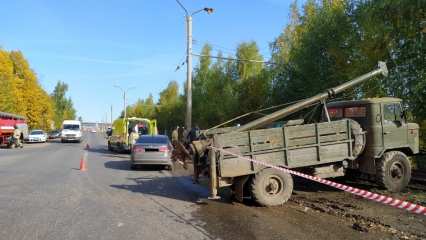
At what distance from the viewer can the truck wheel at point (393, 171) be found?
11.2 meters

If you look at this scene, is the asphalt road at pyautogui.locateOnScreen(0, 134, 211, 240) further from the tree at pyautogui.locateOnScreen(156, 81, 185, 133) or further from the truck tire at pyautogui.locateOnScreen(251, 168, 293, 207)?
the tree at pyautogui.locateOnScreen(156, 81, 185, 133)

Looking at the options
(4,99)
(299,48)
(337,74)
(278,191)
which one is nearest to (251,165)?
(278,191)

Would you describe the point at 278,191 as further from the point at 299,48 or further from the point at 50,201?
the point at 299,48

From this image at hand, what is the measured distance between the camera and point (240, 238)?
6906 millimetres

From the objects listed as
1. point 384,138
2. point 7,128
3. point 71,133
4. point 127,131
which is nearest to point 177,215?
point 384,138

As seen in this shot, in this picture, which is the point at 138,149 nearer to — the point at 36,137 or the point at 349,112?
the point at 349,112

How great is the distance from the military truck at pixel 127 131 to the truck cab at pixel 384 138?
59.3 ft

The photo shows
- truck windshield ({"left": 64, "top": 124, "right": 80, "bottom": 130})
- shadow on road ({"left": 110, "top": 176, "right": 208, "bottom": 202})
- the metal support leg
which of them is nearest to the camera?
the metal support leg

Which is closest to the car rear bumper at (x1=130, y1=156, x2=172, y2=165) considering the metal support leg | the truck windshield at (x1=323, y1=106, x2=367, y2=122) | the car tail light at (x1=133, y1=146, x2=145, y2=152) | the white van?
the car tail light at (x1=133, y1=146, x2=145, y2=152)

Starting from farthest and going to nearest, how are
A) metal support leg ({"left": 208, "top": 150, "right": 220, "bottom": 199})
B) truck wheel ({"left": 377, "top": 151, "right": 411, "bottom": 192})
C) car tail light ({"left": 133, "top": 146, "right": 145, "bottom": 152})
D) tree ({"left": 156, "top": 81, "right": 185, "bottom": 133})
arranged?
tree ({"left": 156, "top": 81, "right": 185, "bottom": 133}), car tail light ({"left": 133, "top": 146, "right": 145, "bottom": 152}), truck wheel ({"left": 377, "top": 151, "right": 411, "bottom": 192}), metal support leg ({"left": 208, "top": 150, "right": 220, "bottom": 199})

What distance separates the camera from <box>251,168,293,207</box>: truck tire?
9727mm

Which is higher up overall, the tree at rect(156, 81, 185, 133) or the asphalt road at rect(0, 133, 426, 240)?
the tree at rect(156, 81, 185, 133)

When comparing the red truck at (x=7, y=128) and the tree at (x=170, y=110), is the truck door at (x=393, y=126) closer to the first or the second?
the red truck at (x=7, y=128)

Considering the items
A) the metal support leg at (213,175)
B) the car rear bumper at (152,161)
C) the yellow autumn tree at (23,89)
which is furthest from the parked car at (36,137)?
the metal support leg at (213,175)
